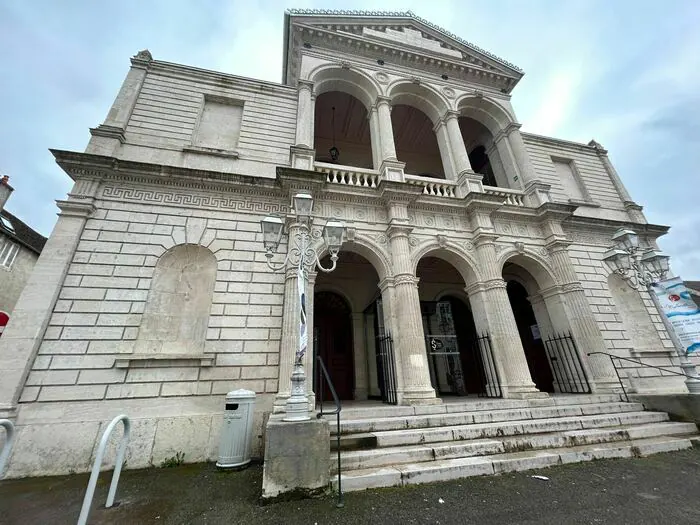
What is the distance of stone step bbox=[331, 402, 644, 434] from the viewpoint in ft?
17.4

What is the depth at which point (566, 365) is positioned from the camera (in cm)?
902

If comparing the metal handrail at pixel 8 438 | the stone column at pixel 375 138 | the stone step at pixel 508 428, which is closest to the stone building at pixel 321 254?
the stone column at pixel 375 138

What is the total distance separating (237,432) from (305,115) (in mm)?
Answer: 9468

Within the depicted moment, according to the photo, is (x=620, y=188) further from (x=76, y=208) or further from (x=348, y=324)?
(x=76, y=208)

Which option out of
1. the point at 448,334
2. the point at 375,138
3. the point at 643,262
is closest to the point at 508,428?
the point at 448,334

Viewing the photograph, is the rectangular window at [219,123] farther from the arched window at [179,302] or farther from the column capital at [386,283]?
the column capital at [386,283]

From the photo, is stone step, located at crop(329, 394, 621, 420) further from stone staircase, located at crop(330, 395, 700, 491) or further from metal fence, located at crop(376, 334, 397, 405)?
metal fence, located at crop(376, 334, 397, 405)

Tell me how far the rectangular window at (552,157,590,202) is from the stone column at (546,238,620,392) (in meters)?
4.34

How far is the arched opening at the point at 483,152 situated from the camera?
1277 centimetres

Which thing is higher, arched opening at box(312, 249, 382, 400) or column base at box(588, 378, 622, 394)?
arched opening at box(312, 249, 382, 400)

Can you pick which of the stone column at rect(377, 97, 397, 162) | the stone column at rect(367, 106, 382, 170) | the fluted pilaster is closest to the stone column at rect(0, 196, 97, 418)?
the stone column at rect(367, 106, 382, 170)

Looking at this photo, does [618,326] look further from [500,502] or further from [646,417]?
[500,502]

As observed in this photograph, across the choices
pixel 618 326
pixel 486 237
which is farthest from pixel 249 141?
pixel 618 326

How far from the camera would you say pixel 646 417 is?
623cm
